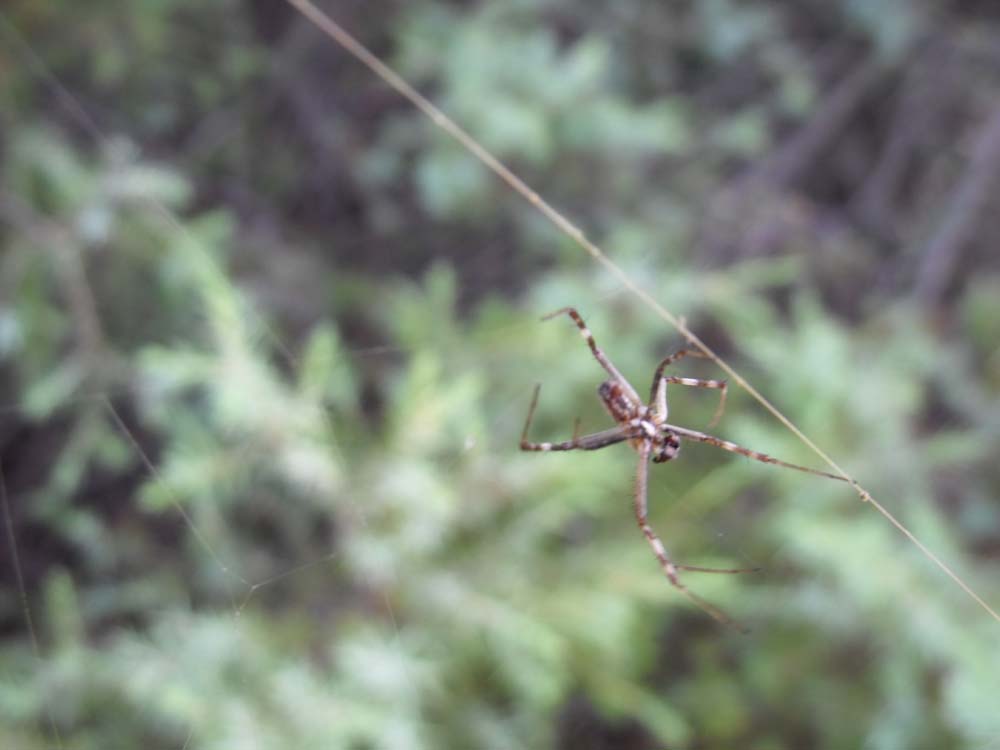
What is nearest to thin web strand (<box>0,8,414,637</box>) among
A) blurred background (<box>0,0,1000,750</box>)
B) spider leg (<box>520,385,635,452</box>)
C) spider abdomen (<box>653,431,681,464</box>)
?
blurred background (<box>0,0,1000,750</box>)

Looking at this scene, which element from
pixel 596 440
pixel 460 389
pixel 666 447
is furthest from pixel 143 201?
pixel 666 447

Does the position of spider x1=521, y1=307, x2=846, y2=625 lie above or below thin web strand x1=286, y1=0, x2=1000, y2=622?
below

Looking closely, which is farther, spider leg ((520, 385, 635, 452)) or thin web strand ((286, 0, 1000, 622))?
spider leg ((520, 385, 635, 452))

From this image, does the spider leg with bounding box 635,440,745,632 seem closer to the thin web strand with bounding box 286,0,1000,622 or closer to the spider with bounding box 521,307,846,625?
the spider with bounding box 521,307,846,625

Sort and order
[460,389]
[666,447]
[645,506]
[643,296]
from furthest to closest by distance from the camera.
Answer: [460,389], [645,506], [666,447], [643,296]

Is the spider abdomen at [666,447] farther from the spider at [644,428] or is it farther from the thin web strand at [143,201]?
the thin web strand at [143,201]

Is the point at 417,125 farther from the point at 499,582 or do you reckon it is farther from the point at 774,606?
the point at 774,606

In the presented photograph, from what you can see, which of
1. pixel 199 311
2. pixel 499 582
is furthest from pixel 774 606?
pixel 199 311

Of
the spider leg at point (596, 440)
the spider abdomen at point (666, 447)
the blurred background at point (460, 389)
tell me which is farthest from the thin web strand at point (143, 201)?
the spider abdomen at point (666, 447)

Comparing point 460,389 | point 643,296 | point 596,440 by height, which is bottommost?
point 460,389

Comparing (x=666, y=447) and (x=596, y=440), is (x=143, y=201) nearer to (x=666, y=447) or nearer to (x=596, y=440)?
(x=596, y=440)
